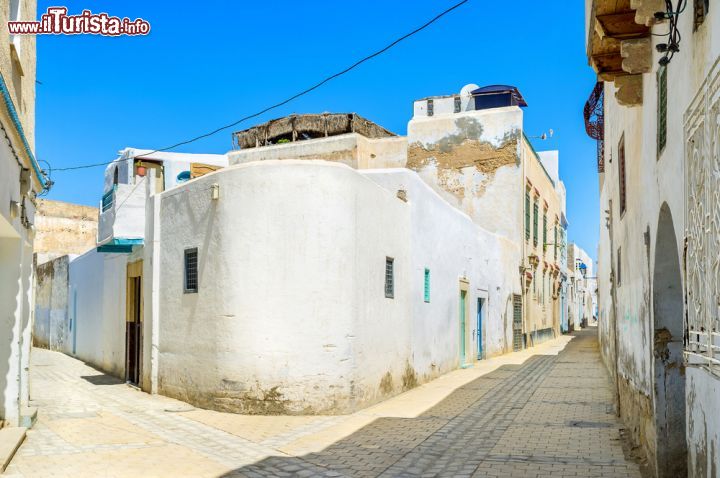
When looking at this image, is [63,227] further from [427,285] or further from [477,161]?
[427,285]

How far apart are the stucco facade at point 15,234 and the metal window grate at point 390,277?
5732 mm

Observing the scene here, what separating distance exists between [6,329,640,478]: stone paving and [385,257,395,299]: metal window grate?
6.12 ft

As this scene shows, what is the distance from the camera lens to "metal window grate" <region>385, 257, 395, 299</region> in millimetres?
12540

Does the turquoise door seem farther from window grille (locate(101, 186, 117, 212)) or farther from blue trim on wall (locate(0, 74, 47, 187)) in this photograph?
blue trim on wall (locate(0, 74, 47, 187))

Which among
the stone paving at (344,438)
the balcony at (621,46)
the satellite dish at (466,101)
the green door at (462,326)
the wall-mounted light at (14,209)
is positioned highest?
the satellite dish at (466,101)

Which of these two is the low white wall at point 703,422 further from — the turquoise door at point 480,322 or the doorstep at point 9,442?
the turquoise door at point 480,322

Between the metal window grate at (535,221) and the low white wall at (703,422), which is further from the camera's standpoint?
the metal window grate at (535,221)

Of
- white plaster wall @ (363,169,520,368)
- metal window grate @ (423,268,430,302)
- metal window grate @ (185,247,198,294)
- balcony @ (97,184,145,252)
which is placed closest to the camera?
metal window grate @ (185,247,198,294)

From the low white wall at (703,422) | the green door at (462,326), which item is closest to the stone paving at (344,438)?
the low white wall at (703,422)

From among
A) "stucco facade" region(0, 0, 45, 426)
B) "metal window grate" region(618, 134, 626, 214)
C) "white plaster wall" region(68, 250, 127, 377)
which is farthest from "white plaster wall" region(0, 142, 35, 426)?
"metal window grate" region(618, 134, 626, 214)

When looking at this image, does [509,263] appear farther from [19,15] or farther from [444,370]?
[19,15]

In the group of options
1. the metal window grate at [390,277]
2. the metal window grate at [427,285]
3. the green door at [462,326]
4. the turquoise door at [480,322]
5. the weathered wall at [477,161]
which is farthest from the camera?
the weathered wall at [477,161]

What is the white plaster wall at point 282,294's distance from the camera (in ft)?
34.4

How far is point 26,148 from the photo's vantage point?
914cm
